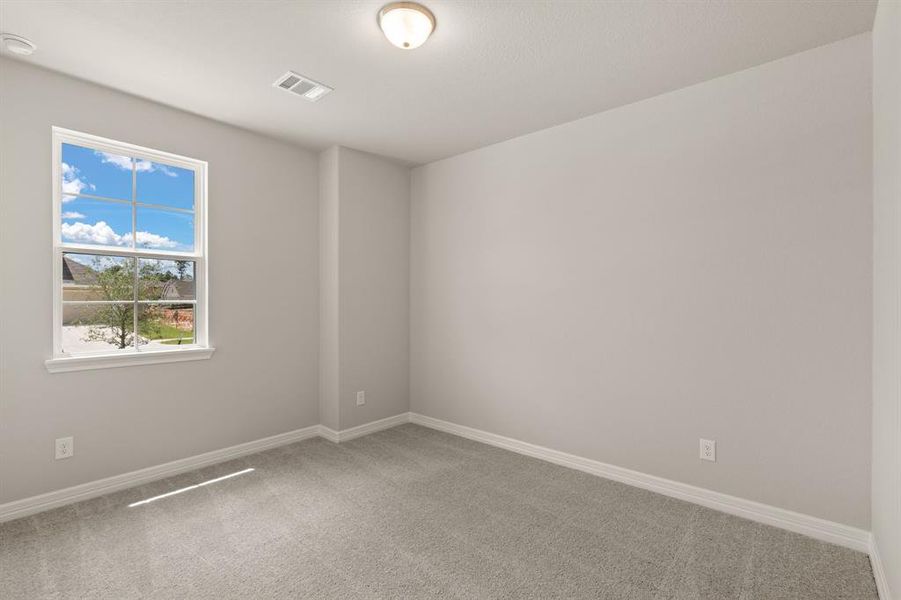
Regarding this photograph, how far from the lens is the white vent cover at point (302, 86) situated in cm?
267

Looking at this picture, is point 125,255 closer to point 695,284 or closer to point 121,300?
point 121,300

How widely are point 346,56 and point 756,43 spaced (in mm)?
2132

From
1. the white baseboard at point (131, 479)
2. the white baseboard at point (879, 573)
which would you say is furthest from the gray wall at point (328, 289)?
the white baseboard at point (879, 573)

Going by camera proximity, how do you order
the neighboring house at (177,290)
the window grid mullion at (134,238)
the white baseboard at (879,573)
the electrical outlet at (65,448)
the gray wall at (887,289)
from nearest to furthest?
the gray wall at (887,289) → the white baseboard at (879,573) → the electrical outlet at (65,448) → the window grid mullion at (134,238) → the neighboring house at (177,290)

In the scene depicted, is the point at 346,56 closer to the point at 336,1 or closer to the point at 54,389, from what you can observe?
the point at 336,1

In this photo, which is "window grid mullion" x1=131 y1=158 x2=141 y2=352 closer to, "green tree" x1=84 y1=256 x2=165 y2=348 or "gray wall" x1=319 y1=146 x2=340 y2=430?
"green tree" x1=84 y1=256 x2=165 y2=348

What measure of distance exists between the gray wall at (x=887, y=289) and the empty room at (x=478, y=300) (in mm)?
32

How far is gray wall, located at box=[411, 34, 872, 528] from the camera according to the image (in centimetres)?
230

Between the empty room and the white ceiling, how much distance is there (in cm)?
2

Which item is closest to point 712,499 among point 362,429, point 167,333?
point 362,429

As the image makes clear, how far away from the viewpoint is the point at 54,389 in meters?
2.66

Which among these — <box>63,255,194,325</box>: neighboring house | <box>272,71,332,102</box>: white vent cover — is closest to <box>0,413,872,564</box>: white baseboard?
<box>63,255,194,325</box>: neighboring house

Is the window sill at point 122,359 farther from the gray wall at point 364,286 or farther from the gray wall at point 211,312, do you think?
the gray wall at point 364,286

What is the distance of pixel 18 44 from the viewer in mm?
2324
